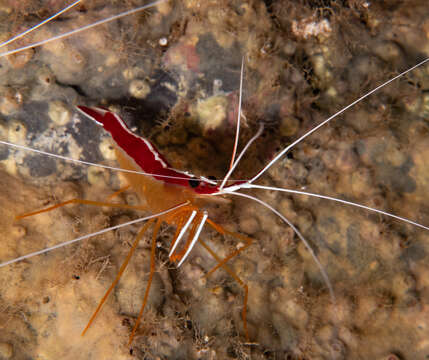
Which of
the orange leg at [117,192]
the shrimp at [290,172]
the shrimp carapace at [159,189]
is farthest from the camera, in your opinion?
the orange leg at [117,192]

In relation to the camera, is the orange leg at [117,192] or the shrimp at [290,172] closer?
the shrimp at [290,172]

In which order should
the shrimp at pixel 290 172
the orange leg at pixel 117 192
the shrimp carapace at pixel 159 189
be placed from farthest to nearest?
the orange leg at pixel 117 192, the shrimp at pixel 290 172, the shrimp carapace at pixel 159 189

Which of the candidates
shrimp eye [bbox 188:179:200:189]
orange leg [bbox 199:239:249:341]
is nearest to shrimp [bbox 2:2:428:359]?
orange leg [bbox 199:239:249:341]

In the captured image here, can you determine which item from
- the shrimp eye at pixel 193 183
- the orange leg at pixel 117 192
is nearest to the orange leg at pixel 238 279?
the shrimp eye at pixel 193 183

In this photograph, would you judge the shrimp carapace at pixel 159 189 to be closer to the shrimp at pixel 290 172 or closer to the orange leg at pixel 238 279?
the orange leg at pixel 238 279

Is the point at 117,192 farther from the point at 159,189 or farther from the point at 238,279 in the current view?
the point at 238,279

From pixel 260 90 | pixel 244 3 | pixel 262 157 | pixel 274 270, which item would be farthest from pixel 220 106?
pixel 274 270

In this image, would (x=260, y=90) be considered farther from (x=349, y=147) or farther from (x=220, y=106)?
(x=349, y=147)

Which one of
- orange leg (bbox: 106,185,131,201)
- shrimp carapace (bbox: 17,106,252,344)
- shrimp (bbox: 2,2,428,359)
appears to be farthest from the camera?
orange leg (bbox: 106,185,131,201)

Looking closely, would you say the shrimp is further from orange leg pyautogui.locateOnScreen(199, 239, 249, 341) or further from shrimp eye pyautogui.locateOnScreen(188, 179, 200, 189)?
shrimp eye pyautogui.locateOnScreen(188, 179, 200, 189)

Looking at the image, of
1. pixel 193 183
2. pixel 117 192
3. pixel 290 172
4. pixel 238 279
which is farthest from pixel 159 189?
pixel 290 172
